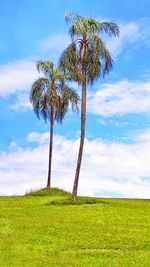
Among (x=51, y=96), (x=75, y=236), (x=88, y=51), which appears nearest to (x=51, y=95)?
(x=51, y=96)

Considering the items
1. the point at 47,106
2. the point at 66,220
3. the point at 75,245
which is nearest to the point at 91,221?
the point at 66,220

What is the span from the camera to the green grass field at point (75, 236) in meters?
24.6

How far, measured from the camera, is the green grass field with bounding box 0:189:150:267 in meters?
24.6

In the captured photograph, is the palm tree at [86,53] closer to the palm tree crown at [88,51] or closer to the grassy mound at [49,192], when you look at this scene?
the palm tree crown at [88,51]

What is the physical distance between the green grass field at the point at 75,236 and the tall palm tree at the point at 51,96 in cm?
2380

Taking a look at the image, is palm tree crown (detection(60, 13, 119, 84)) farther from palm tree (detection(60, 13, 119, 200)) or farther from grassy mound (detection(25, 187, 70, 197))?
grassy mound (detection(25, 187, 70, 197))

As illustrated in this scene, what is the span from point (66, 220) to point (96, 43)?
1709 centimetres

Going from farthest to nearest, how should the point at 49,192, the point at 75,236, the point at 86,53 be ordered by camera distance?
the point at 49,192 → the point at 86,53 → the point at 75,236

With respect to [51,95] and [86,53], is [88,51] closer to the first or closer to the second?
[86,53]

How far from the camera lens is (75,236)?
28.6 meters

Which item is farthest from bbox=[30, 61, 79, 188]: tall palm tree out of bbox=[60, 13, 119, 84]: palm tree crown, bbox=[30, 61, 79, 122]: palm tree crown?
bbox=[60, 13, 119, 84]: palm tree crown

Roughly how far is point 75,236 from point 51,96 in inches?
1374

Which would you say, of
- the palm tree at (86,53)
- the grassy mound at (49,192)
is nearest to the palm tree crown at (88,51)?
the palm tree at (86,53)

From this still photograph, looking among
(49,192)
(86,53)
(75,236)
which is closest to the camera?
(75,236)
